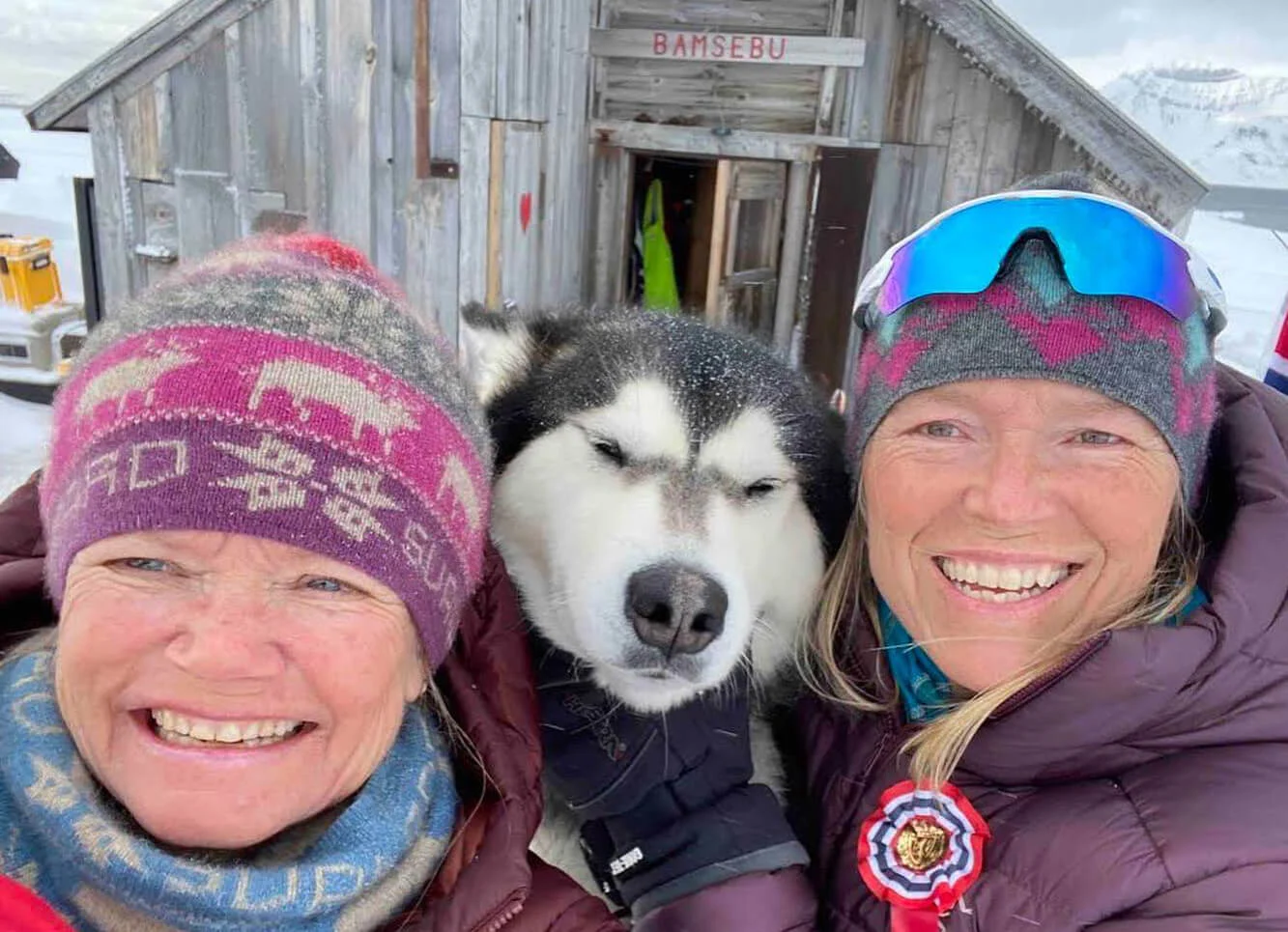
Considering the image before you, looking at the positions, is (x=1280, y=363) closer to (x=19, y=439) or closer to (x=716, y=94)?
(x=716, y=94)

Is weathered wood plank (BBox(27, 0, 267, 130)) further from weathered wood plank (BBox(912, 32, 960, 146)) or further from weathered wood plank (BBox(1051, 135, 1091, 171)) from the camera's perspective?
weathered wood plank (BBox(1051, 135, 1091, 171))

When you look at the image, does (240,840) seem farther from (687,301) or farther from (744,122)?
(687,301)

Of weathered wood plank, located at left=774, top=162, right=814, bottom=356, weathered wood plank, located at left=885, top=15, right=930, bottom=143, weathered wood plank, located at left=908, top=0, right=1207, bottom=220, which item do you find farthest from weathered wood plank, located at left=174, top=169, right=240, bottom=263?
weathered wood plank, located at left=908, top=0, right=1207, bottom=220

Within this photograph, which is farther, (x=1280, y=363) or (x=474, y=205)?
(x=474, y=205)

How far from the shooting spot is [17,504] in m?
1.60

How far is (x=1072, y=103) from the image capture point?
17.8 feet

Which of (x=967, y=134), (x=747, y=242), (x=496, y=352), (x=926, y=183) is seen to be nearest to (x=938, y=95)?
(x=967, y=134)

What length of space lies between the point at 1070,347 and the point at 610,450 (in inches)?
33.2

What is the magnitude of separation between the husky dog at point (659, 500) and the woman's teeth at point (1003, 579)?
385mm

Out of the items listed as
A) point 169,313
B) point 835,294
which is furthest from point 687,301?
point 169,313

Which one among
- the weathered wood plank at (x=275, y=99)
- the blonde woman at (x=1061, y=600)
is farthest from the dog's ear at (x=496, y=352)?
the weathered wood plank at (x=275, y=99)

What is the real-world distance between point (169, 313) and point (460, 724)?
29.9 inches

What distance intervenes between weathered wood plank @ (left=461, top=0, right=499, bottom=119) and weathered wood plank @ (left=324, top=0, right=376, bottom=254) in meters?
0.54

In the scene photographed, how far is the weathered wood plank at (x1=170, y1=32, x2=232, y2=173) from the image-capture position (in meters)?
5.08
